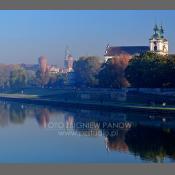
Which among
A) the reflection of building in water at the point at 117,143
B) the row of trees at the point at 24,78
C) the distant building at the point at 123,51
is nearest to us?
the reflection of building in water at the point at 117,143

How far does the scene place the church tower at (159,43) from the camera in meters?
15.5

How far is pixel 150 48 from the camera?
18047 mm

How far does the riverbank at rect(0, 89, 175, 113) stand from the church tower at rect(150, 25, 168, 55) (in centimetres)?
196

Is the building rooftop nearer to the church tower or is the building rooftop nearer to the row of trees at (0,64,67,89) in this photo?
the church tower

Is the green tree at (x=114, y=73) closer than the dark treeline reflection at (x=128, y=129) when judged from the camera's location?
No

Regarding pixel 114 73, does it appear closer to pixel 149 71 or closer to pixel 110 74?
pixel 110 74

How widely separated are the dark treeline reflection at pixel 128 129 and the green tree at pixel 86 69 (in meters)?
5.11

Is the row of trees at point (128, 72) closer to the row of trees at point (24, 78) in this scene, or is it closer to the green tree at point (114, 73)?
the green tree at point (114, 73)

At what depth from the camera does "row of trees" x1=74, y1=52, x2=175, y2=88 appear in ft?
51.6

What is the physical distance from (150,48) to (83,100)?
9.85 ft

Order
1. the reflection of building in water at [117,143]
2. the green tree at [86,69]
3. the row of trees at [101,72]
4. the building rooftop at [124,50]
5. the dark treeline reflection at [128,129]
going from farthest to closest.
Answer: the green tree at [86,69]
the row of trees at [101,72]
the building rooftop at [124,50]
the reflection of building in water at [117,143]
the dark treeline reflection at [128,129]

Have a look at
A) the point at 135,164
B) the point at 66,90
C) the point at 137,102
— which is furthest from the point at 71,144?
the point at 66,90

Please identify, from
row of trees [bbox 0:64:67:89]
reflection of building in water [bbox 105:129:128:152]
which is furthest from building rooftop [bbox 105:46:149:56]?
reflection of building in water [bbox 105:129:128:152]

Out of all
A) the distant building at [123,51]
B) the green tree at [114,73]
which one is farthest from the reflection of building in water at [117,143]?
the green tree at [114,73]
